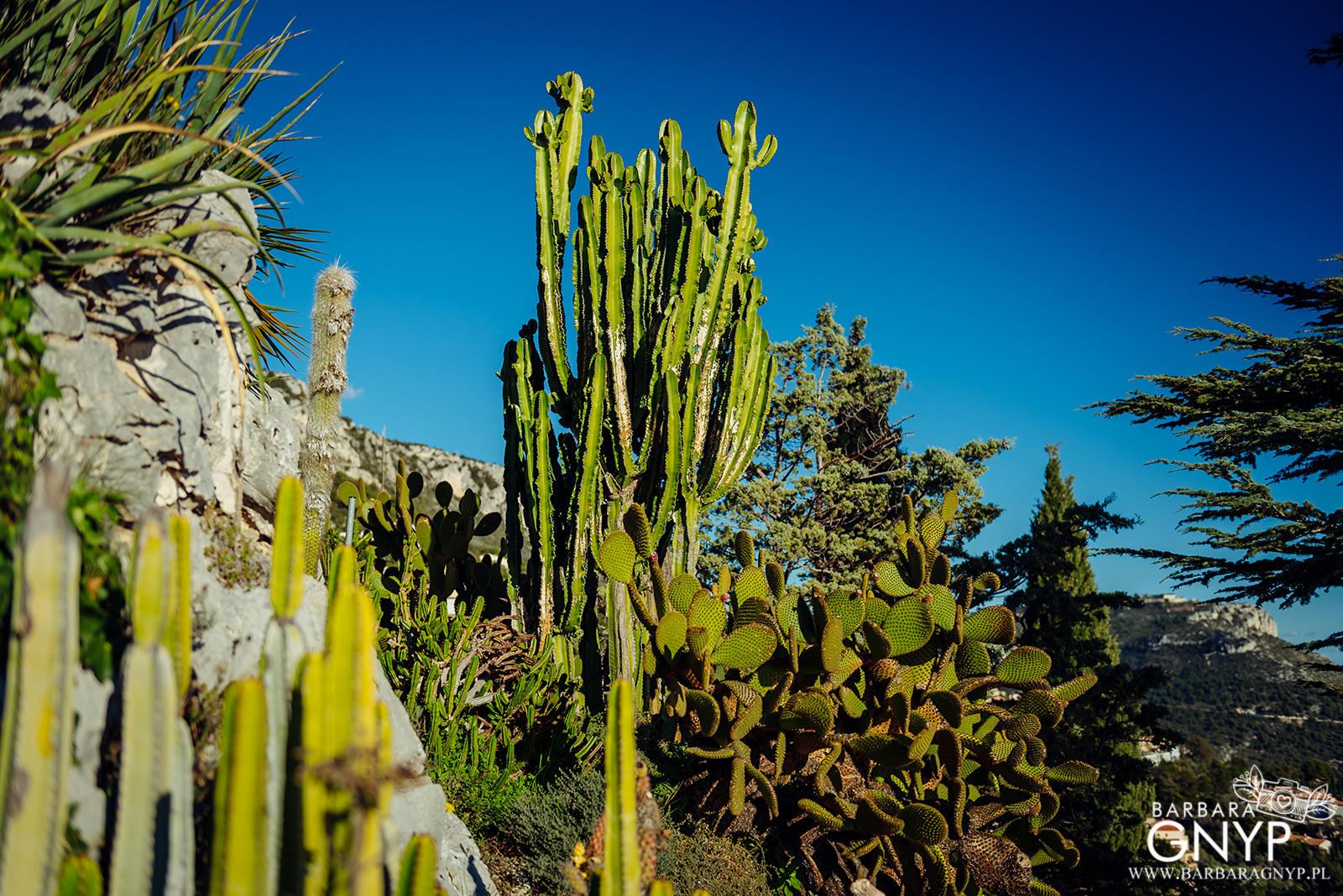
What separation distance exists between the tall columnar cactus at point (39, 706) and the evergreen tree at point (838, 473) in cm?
1166

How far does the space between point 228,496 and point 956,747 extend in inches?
144

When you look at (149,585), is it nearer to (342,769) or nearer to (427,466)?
(342,769)

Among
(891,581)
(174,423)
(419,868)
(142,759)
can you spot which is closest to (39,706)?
(142,759)

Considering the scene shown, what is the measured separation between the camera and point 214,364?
2.95m

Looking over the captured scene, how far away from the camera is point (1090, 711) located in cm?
868

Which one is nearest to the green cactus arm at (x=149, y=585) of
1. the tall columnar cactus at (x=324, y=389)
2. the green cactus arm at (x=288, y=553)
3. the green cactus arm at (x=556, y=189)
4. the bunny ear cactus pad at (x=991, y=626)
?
the green cactus arm at (x=288, y=553)

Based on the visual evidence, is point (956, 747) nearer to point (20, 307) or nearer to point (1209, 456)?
point (20, 307)

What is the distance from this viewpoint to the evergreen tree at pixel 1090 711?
6988mm

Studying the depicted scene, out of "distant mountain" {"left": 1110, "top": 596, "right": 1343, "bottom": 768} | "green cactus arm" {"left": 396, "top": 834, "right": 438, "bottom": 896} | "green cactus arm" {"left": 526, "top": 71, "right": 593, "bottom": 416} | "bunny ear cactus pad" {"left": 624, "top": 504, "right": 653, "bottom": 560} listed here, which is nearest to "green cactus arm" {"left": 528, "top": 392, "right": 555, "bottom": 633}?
"green cactus arm" {"left": 526, "top": 71, "right": 593, "bottom": 416}

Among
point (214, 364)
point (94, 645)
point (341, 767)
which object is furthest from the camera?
point (214, 364)

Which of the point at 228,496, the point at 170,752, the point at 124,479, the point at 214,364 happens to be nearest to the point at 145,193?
the point at 214,364

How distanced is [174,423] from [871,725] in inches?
145

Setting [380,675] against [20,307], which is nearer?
[20,307]

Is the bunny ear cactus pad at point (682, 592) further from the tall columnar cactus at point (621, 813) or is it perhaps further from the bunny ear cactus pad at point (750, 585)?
the tall columnar cactus at point (621, 813)
